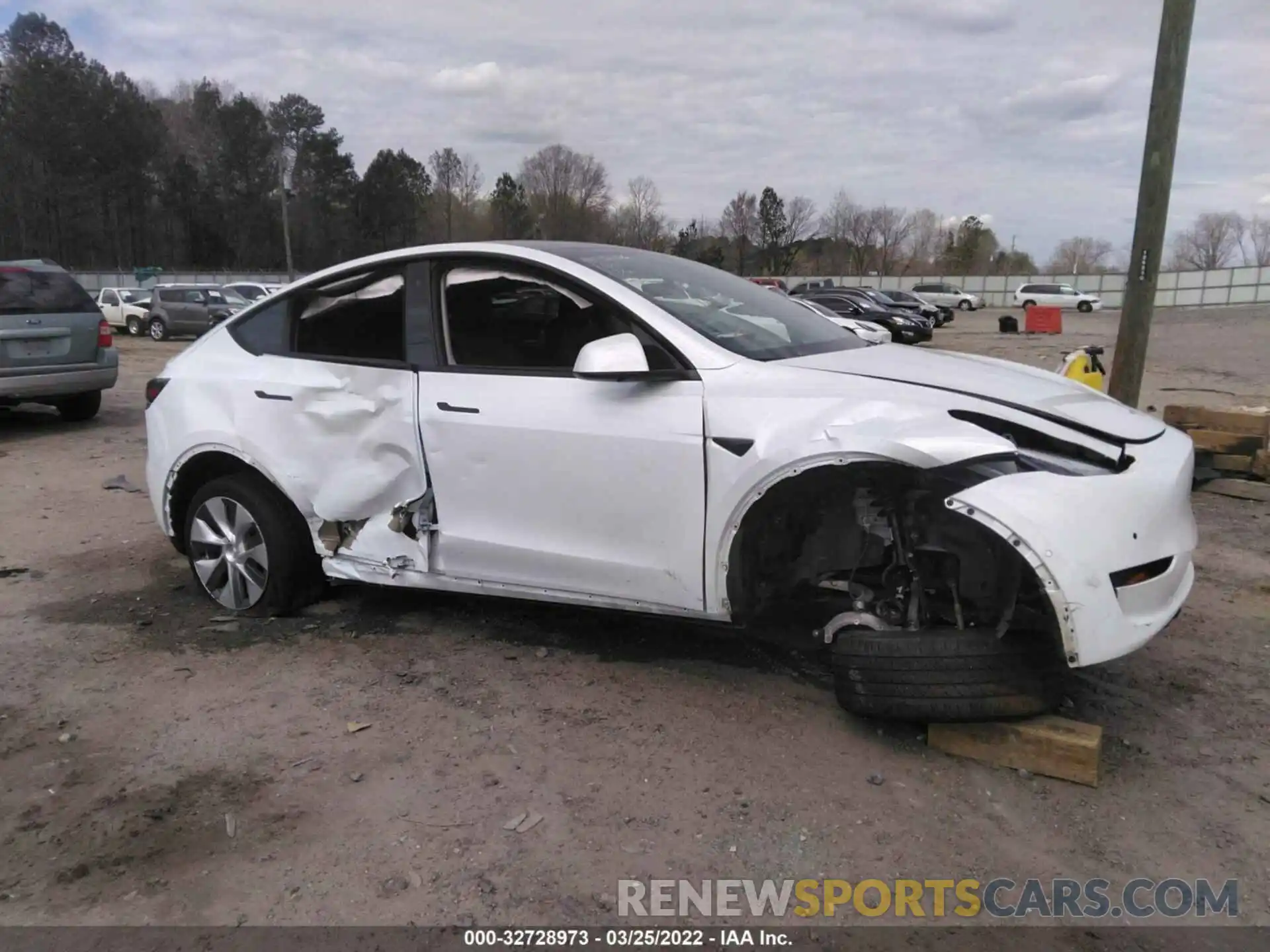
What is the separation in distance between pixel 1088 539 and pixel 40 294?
1004cm

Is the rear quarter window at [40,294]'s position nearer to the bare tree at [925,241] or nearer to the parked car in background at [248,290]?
the parked car in background at [248,290]

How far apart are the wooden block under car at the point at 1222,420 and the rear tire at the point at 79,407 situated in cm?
1055

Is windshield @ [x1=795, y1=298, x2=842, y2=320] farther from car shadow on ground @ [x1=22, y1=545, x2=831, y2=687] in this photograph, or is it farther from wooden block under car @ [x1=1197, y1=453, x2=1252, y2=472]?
wooden block under car @ [x1=1197, y1=453, x2=1252, y2=472]

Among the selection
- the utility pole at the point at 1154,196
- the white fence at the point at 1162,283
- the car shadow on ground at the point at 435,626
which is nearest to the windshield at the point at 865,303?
the white fence at the point at 1162,283

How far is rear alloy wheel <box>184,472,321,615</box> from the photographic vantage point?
13.8 feet

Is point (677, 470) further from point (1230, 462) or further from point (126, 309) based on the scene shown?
point (126, 309)

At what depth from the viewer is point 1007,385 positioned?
328 centimetres

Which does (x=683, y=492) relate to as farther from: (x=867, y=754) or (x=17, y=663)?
(x=17, y=663)

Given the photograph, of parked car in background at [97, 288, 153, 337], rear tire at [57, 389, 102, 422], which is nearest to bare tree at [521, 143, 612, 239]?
parked car in background at [97, 288, 153, 337]

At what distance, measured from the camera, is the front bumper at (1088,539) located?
2701mm

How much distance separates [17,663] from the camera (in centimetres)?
400

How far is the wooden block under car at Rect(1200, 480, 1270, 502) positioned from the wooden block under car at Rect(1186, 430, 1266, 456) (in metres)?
0.22

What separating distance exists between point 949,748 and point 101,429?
991 centimetres

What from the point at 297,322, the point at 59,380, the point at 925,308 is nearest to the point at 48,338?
the point at 59,380
